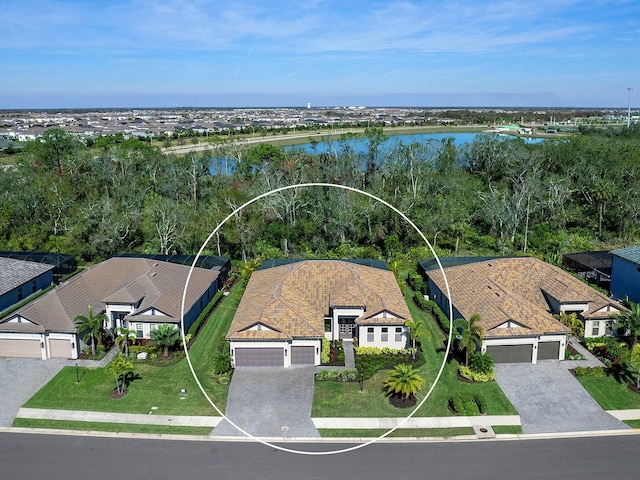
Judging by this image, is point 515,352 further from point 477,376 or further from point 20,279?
point 20,279

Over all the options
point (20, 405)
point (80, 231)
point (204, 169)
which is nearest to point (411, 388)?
point (20, 405)

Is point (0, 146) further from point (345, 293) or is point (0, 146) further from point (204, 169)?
point (345, 293)

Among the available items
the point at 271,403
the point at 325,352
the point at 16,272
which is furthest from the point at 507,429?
the point at 16,272

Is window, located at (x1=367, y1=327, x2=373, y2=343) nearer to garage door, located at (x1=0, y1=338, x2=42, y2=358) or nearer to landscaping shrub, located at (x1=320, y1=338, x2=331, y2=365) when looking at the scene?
landscaping shrub, located at (x1=320, y1=338, x2=331, y2=365)

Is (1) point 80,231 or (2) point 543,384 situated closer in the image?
(2) point 543,384

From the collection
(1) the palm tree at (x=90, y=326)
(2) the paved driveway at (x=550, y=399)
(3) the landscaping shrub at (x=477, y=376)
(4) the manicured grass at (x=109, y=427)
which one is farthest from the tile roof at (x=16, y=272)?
(2) the paved driveway at (x=550, y=399)

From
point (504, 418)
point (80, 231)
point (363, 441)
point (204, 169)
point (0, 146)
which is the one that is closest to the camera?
point (363, 441)

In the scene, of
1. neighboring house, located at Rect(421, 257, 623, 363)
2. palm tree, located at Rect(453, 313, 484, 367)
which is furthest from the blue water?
palm tree, located at Rect(453, 313, 484, 367)
